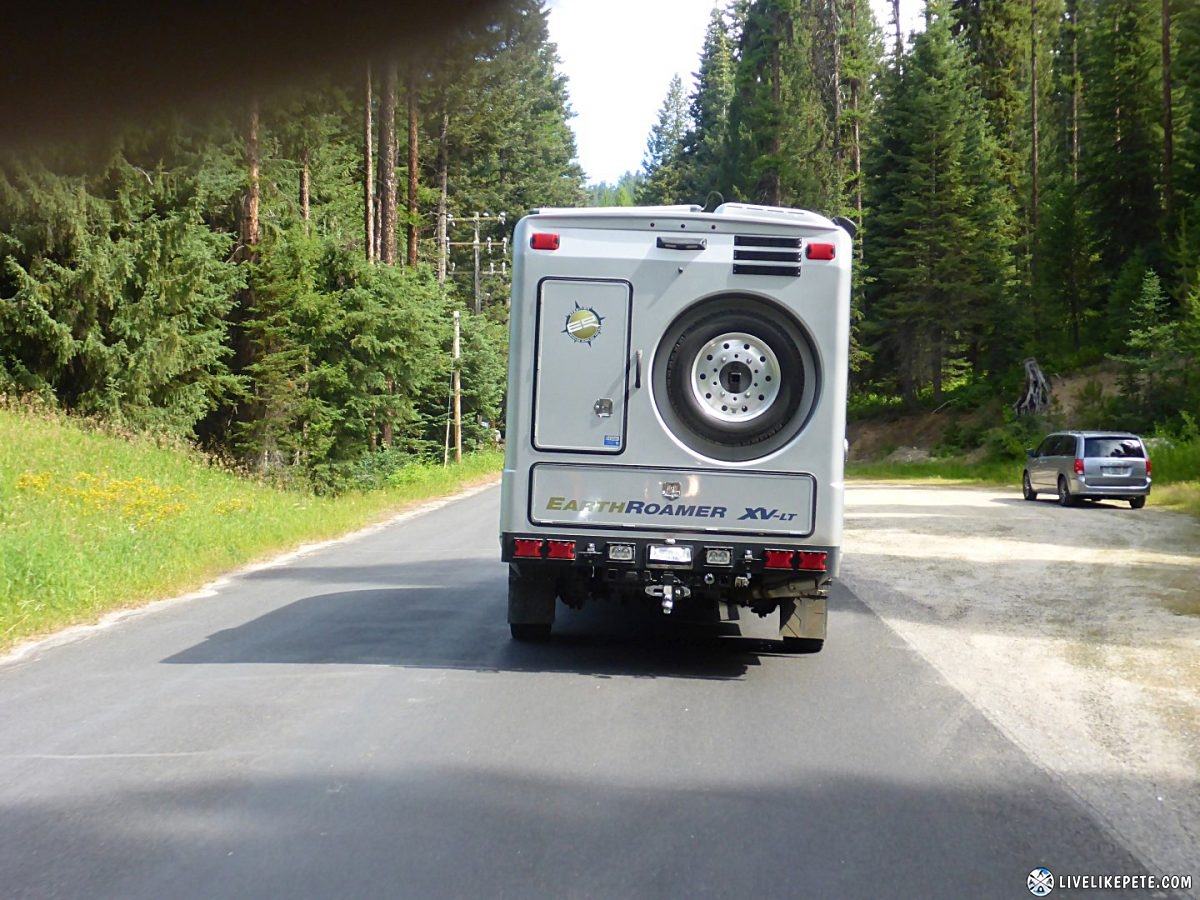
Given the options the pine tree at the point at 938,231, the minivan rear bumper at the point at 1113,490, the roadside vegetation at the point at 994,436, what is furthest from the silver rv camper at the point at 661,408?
the pine tree at the point at 938,231

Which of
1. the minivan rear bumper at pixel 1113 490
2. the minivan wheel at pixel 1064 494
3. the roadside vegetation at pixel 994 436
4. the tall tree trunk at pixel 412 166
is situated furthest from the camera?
the tall tree trunk at pixel 412 166

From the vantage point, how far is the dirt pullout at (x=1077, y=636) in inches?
256

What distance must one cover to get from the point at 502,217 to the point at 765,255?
4233 centimetres

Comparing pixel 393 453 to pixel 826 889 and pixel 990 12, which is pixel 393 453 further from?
pixel 990 12

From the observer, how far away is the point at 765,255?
9.00m

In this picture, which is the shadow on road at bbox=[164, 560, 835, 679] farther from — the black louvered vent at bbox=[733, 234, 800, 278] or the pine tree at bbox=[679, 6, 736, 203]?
the pine tree at bbox=[679, 6, 736, 203]

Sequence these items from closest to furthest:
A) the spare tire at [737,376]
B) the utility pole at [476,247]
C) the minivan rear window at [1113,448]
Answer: the spare tire at [737,376]
the minivan rear window at [1113,448]
the utility pole at [476,247]

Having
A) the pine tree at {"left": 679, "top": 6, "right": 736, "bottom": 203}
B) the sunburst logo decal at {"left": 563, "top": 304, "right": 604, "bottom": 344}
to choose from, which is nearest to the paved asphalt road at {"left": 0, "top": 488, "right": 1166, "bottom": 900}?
the sunburst logo decal at {"left": 563, "top": 304, "right": 604, "bottom": 344}

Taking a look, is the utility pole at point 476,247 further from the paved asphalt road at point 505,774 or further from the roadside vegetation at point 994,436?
the paved asphalt road at point 505,774

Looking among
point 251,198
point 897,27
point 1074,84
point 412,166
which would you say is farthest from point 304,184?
point 1074,84

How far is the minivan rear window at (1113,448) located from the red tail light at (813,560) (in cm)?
2188

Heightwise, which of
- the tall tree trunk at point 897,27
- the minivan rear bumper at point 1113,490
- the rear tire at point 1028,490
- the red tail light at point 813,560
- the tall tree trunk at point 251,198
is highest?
the tall tree trunk at point 897,27

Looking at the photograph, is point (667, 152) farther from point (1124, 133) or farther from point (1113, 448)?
point (1113, 448)

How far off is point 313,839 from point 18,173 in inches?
846
